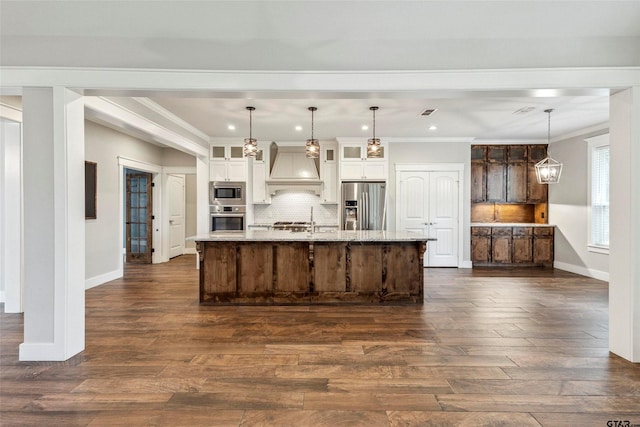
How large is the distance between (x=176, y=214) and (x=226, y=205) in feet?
7.68

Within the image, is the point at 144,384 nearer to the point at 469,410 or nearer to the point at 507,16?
the point at 469,410

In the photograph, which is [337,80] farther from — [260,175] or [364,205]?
[260,175]

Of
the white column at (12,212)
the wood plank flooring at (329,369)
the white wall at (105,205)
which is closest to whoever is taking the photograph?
the wood plank flooring at (329,369)

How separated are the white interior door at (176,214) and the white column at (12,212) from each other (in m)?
3.99

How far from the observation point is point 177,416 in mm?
1973

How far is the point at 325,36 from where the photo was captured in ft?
8.80

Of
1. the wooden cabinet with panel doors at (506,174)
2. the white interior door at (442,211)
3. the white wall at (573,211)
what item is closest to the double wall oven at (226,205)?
the white interior door at (442,211)

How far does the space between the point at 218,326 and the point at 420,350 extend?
6.75 feet

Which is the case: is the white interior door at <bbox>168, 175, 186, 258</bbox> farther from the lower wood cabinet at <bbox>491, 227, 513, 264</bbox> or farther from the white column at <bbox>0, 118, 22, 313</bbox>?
the lower wood cabinet at <bbox>491, 227, 513, 264</bbox>

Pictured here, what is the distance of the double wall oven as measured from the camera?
6887 millimetres

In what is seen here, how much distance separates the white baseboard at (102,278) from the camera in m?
5.13

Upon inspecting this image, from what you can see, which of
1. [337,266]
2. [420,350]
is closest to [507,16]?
[420,350]

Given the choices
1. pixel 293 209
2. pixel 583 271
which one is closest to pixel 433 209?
pixel 583 271

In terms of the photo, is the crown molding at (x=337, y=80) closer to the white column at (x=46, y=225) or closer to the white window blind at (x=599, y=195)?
the white column at (x=46, y=225)
